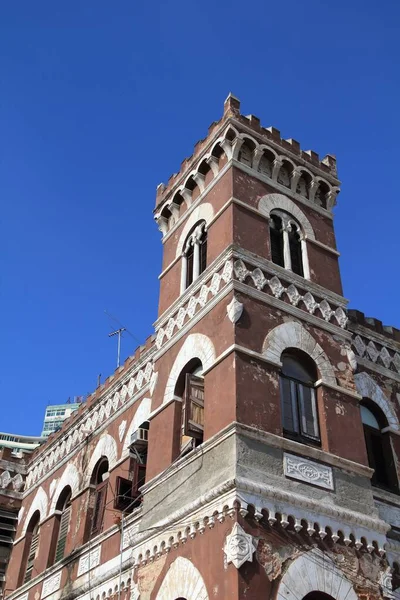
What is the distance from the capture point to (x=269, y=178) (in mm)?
16500

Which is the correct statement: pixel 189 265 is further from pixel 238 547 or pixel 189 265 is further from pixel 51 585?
pixel 51 585

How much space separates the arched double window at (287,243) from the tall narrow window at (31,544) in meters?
11.1

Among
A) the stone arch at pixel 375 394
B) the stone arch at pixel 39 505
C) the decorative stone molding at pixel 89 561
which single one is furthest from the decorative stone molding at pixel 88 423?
the stone arch at pixel 375 394

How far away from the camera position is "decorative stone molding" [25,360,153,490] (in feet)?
60.7

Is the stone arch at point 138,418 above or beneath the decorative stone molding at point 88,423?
beneath

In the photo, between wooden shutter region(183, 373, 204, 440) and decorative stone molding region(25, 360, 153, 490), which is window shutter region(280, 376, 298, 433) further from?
decorative stone molding region(25, 360, 153, 490)

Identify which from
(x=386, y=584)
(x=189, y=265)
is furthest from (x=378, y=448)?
(x=189, y=265)

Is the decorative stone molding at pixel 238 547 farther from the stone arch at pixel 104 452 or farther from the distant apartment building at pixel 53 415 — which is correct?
the distant apartment building at pixel 53 415

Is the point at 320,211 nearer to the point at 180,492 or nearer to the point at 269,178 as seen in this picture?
the point at 269,178

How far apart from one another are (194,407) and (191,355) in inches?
57.4

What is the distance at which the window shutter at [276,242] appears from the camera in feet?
51.5

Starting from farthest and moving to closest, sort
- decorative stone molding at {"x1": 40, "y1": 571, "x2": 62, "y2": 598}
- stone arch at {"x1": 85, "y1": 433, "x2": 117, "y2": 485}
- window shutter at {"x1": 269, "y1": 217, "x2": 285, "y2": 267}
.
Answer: stone arch at {"x1": 85, "y1": 433, "x2": 117, "y2": 485} → decorative stone molding at {"x1": 40, "y1": 571, "x2": 62, "y2": 598} → window shutter at {"x1": 269, "y1": 217, "x2": 285, "y2": 267}

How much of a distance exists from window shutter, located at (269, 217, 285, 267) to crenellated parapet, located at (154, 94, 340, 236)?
1022mm

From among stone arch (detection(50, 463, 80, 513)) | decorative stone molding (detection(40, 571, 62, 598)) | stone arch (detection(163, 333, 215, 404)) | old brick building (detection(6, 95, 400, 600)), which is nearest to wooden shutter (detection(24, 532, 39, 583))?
old brick building (detection(6, 95, 400, 600))
